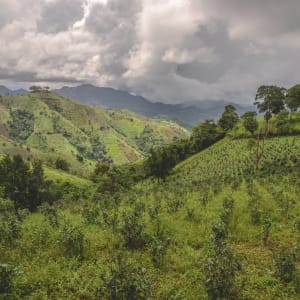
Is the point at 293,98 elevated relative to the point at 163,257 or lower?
elevated

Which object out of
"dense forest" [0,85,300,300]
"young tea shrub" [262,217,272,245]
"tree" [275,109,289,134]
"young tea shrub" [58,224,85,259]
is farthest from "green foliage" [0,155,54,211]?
"tree" [275,109,289,134]

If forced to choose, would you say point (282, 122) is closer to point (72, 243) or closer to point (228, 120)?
point (228, 120)

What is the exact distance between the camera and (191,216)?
18.6m

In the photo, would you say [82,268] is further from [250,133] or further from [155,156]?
[250,133]

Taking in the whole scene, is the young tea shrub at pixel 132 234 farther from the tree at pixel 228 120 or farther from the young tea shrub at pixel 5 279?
the tree at pixel 228 120

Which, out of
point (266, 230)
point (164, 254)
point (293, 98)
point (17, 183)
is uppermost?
point (293, 98)

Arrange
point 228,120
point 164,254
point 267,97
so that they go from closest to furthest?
point 164,254 → point 267,97 → point 228,120

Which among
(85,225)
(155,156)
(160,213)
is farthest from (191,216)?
(155,156)

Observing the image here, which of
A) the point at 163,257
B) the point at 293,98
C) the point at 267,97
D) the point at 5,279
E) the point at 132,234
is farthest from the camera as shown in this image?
the point at 293,98

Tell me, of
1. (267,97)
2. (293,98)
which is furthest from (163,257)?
(293,98)

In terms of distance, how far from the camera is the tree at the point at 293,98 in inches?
2992

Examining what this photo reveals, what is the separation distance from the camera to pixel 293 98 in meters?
76.1

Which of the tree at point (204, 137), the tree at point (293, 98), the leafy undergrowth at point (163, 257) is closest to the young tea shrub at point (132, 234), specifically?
the leafy undergrowth at point (163, 257)

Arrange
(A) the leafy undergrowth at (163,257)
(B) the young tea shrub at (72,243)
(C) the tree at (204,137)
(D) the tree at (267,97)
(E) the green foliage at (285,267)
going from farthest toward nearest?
1. (C) the tree at (204,137)
2. (D) the tree at (267,97)
3. (B) the young tea shrub at (72,243)
4. (E) the green foliage at (285,267)
5. (A) the leafy undergrowth at (163,257)
